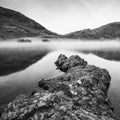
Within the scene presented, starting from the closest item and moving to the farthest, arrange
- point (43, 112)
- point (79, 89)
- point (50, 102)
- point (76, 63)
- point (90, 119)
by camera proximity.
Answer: point (90, 119) → point (43, 112) → point (50, 102) → point (79, 89) → point (76, 63)

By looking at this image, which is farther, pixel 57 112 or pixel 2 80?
pixel 2 80

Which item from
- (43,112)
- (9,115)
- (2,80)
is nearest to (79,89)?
(43,112)

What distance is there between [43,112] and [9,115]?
2.95 meters

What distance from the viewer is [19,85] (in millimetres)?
23500

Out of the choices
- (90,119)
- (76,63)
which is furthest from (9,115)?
(76,63)

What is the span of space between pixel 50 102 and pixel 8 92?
10.7 metres

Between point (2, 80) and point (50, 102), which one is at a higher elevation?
point (50, 102)

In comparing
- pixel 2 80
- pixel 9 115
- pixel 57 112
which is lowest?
pixel 2 80

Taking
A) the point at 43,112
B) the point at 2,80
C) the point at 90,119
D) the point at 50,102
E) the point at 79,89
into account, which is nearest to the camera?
the point at 90,119

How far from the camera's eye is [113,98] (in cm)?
1828

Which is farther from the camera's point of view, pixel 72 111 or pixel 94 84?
pixel 94 84

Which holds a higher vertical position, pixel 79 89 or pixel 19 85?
pixel 79 89

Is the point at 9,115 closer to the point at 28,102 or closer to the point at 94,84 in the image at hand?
the point at 28,102

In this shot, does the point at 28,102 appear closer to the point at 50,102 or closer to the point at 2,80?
the point at 50,102
